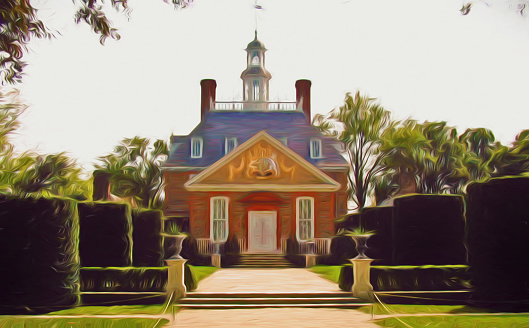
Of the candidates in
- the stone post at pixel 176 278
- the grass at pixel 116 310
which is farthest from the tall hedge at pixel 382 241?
the grass at pixel 116 310

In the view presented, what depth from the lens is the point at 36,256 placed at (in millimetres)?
13352

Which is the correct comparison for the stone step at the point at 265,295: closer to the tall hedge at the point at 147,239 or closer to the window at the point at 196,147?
the tall hedge at the point at 147,239

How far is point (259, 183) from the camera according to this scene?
30969 millimetres

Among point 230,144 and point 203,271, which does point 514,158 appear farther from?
point 203,271

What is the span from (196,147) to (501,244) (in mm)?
23910

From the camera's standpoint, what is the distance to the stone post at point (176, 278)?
15883 millimetres

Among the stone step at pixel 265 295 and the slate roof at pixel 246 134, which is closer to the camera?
the stone step at pixel 265 295

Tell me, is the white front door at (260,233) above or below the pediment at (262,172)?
below

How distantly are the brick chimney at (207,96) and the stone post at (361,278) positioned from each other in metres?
24.0

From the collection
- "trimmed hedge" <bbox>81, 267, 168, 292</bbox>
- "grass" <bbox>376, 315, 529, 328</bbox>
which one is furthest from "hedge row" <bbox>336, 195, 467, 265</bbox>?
"trimmed hedge" <bbox>81, 267, 168, 292</bbox>

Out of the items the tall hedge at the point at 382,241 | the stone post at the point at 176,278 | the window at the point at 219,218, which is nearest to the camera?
the stone post at the point at 176,278

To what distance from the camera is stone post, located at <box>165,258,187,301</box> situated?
1588cm

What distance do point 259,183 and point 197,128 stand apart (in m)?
8.10

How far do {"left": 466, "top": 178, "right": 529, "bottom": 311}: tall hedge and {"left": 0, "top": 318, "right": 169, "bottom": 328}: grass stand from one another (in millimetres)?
7837
